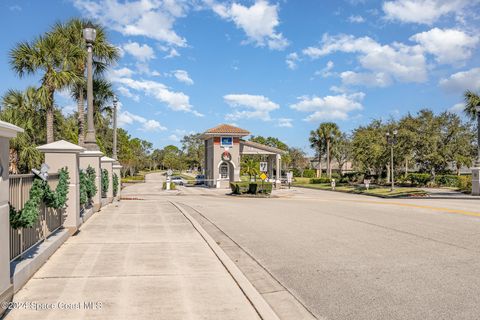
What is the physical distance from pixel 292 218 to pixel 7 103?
21.9m

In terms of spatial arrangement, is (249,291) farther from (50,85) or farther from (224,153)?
(224,153)

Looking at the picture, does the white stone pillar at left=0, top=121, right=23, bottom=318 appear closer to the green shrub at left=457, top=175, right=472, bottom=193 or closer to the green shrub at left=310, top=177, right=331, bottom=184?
the green shrub at left=457, top=175, right=472, bottom=193

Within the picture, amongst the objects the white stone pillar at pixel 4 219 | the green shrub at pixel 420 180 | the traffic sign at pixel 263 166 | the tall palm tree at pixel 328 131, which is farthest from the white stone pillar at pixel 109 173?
the tall palm tree at pixel 328 131

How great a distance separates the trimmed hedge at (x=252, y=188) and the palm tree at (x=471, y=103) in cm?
1750

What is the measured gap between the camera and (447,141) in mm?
48750

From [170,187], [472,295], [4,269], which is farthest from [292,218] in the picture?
[170,187]

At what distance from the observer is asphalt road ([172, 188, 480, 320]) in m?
5.45

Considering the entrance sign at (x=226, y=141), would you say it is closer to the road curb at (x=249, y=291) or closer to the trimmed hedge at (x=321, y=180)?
the trimmed hedge at (x=321, y=180)

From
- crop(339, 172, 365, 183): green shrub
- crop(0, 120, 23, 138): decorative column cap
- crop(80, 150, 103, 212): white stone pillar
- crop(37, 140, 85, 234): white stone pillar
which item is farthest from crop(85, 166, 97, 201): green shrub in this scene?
crop(339, 172, 365, 183): green shrub

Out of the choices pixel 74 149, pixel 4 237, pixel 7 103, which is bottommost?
pixel 4 237

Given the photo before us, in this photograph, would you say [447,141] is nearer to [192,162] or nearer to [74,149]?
[74,149]

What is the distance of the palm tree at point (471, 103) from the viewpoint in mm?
36188

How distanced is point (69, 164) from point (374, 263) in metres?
6.93

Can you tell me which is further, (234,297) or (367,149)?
(367,149)
